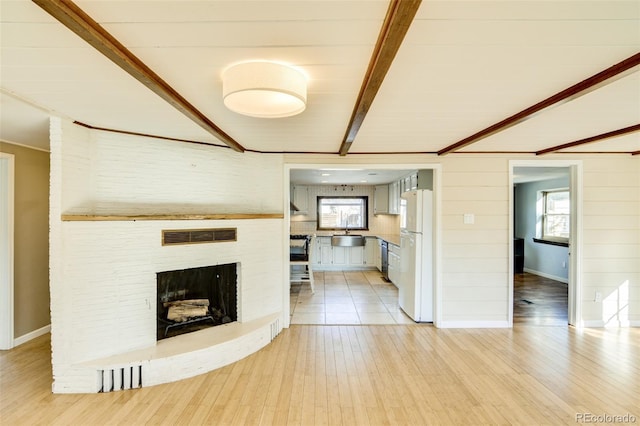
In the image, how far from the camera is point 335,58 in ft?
4.82

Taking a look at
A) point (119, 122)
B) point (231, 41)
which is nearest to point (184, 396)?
point (119, 122)

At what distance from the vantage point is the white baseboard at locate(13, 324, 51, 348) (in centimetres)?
320

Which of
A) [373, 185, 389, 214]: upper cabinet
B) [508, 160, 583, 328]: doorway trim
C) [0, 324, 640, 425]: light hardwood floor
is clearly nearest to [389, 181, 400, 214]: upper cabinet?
[373, 185, 389, 214]: upper cabinet

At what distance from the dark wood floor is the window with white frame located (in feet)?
3.05

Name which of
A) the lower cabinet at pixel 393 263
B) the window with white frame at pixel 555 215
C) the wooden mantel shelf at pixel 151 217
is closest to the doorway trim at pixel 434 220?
the wooden mantel shelf at pixel 151 217

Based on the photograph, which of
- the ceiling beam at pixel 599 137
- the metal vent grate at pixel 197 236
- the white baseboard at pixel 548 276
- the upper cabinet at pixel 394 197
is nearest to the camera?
the ceiling beam at pixel 599 137

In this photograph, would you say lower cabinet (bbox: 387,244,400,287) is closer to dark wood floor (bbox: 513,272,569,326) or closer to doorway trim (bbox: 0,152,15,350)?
dark wood floor (bbox: 513,272,569,326)

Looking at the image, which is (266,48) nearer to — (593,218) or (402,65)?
(402,65)

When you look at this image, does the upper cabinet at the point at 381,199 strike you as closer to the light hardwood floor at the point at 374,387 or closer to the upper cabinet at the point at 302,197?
the upper cabinet at the point at 302,197

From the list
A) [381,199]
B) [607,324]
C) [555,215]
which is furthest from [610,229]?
[381,199]

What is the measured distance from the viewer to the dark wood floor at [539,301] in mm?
4051

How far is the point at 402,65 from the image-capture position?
1.54m

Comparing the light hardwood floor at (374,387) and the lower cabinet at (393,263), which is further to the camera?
the lower cabinet at (393,263)

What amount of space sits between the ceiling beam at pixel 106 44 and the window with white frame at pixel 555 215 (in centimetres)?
718
